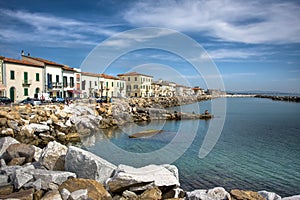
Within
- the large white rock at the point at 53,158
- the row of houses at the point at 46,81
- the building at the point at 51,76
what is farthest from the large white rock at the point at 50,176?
the building at the point at 51,76

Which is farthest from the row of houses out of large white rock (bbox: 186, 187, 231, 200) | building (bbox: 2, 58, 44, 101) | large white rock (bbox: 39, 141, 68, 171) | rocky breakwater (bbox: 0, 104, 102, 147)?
large white rock (bbox: 186, 187, 231, 200)

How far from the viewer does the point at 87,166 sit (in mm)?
6848

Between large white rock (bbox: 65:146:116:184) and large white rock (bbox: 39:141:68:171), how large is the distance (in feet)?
1.84

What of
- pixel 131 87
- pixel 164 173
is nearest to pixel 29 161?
pixel 164 173

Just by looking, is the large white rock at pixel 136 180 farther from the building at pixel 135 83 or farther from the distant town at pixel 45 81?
the building at pixel 135 83

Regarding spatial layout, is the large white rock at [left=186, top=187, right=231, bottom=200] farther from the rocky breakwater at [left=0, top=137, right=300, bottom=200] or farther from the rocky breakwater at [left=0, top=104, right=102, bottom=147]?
the rocky breakwater at [left=0, top=104, right=102, bottom=147]

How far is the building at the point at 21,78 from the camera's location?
83.4 ft

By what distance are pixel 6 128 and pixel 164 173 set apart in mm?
13621

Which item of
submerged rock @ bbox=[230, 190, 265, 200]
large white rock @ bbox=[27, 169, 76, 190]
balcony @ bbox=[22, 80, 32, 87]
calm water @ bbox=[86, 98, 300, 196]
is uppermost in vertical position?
balcony @ bbox=[22, 80, 32, 87]

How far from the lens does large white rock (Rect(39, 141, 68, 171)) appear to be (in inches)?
293

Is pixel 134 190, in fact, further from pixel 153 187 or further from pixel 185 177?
pixel 185 177

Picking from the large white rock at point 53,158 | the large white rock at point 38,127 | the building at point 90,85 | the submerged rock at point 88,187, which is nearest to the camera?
the submerged rock at point 88,187

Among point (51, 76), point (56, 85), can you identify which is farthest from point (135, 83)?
point (51, 76)

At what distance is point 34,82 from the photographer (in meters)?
29.1
